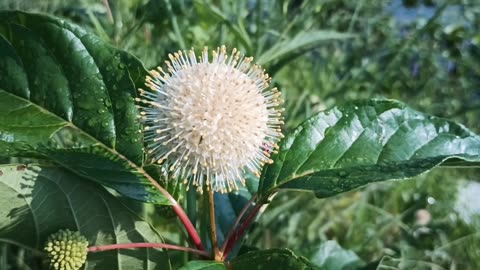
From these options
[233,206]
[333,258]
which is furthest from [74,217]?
[333,258]

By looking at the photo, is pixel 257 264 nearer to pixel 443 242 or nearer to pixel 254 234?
pixel 254 234

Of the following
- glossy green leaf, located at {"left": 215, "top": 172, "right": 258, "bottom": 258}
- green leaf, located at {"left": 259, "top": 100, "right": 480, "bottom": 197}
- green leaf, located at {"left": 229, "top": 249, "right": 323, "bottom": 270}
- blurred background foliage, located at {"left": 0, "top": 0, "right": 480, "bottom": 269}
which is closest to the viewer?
green leaf, located at {"left": 229, "top": 249, "right": 323, "bottom": 270}

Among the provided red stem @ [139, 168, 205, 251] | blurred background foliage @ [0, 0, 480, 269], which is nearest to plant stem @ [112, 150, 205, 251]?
red stem @ [139, 168, 205, 251]

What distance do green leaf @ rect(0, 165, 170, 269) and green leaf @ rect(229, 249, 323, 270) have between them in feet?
0.39

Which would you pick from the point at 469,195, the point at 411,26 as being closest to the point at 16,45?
the point at 469,195

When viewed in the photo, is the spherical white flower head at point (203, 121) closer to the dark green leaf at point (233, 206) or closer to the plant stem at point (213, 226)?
the plant stem at point (213, 226)

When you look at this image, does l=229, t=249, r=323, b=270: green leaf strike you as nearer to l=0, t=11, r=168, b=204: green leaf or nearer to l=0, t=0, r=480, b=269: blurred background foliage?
l=0, t=11, r=168, b=204: green leaf

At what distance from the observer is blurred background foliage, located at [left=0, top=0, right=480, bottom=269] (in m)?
1.54

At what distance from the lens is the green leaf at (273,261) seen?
0.78m

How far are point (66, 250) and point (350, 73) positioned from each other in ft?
A: 4.52

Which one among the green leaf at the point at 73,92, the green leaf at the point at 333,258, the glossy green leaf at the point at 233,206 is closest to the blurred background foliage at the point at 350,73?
the green leaf at the point at 333,258

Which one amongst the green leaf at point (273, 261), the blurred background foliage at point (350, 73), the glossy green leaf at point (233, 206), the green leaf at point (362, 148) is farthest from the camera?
the blurred background foliage at point (350, 73)

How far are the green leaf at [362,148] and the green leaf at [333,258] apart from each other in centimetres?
32

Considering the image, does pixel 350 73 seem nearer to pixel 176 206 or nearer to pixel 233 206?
pixel 233 206
